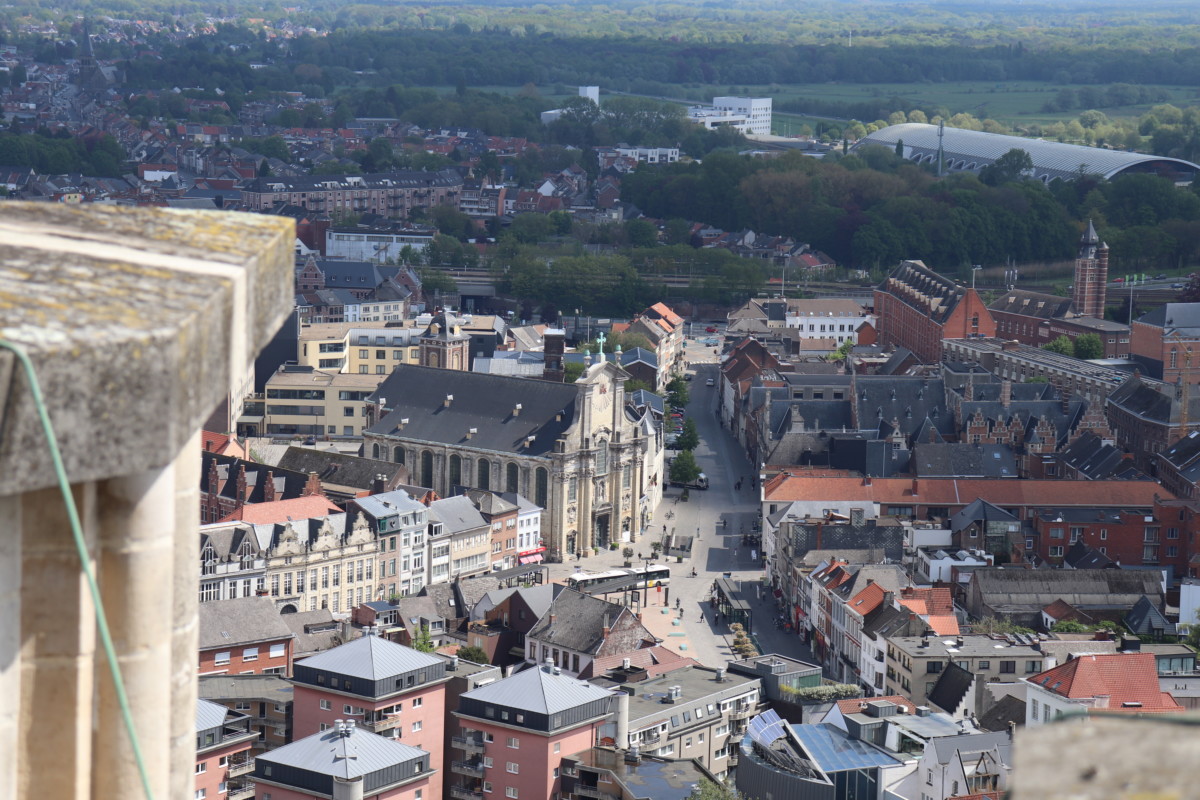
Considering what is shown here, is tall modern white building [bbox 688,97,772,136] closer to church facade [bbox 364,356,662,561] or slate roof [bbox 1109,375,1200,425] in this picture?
slate roof [bbox 1109,375,1200,425]

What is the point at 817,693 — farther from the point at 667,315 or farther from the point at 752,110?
the point at 752,110

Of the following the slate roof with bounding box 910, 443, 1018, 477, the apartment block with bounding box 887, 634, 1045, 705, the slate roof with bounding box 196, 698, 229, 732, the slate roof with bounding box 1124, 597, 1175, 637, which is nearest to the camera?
the slate roof with bounding box 196, 698, 229, 732

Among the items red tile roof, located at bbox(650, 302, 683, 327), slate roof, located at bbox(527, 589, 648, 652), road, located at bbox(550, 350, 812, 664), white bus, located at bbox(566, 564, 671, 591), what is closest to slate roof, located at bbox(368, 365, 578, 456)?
road, located at bbox(550, 350, 812, 664)

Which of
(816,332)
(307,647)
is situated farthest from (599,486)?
(816,332)

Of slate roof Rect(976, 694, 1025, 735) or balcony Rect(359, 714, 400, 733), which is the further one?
slate roof Rect(976, 694, 1025, 735)

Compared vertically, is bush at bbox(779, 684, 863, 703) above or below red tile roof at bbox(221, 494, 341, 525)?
below

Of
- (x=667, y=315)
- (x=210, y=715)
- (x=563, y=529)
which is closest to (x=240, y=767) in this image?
(x=210, y=715)
